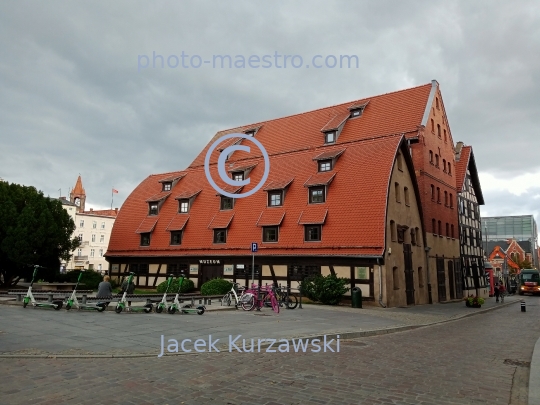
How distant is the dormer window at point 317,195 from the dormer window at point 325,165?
190 cm

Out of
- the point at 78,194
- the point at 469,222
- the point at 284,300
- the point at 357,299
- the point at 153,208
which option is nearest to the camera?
the point at 284,300

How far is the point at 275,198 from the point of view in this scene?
3070 cm

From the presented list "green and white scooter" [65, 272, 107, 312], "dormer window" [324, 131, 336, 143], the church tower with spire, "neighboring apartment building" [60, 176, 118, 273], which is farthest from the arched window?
the church tower with spire

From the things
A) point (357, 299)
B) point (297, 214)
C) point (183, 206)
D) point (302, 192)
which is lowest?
point (357, 299)

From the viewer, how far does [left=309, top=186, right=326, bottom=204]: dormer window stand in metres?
28.7

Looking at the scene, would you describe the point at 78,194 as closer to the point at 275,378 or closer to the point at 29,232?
the point at 29,232

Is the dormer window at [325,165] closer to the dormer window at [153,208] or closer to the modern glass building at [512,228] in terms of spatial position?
the dormer window at [153,208]

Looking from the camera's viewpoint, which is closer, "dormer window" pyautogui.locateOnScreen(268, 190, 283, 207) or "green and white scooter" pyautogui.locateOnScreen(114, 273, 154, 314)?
"green and white scooter" pyautogui.locateOnScreen(114, 273, 154, 314)

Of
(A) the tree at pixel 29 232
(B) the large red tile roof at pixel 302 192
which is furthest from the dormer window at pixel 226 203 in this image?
(A) the tree at pixel 29 232

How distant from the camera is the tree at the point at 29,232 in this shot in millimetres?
29688

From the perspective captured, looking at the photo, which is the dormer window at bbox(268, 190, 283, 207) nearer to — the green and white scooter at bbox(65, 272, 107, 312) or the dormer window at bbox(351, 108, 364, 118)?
the dormer window at bbox(351, 108, 364, 118)

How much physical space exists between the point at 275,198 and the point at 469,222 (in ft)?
76.3

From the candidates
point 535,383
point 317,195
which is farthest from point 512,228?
point 535,383

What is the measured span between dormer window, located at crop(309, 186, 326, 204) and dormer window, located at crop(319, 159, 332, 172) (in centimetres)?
190
